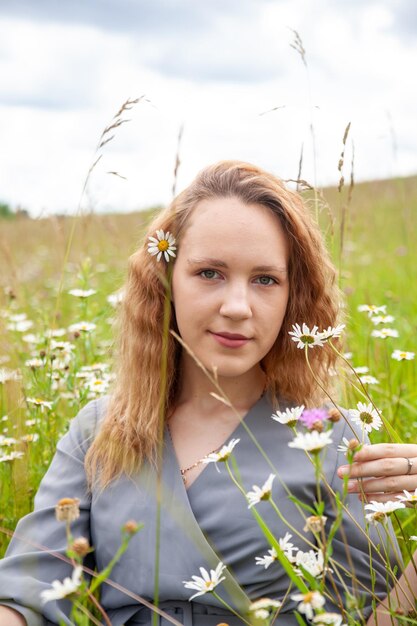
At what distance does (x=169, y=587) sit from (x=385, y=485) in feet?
1.58

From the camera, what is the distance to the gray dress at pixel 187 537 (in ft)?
5.19

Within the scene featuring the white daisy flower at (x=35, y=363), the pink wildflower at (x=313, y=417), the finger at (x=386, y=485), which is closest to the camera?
the pink wildflower at (x=313, y=417)

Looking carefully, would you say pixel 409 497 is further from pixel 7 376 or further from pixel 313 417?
pixel 7 376

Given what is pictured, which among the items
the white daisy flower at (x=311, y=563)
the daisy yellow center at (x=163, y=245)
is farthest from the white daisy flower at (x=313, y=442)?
the daisy yellow center at (x=163, y=245)

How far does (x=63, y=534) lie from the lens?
172cm

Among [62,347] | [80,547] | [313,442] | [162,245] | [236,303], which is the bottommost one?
[80,547]

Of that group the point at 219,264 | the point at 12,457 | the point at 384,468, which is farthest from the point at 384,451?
the point at 12,457

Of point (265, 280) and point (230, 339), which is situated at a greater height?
point (265, 280)

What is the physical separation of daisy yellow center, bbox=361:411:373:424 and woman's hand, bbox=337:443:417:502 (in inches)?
1.7

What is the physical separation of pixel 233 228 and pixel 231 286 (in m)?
0.13

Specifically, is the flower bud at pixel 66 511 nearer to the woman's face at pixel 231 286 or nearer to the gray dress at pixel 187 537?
the gray dress at pixel 187 537

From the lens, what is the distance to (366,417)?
1.41 metres

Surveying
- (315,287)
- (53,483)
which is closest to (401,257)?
(315,287)

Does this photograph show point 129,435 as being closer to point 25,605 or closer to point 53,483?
point 53,483
